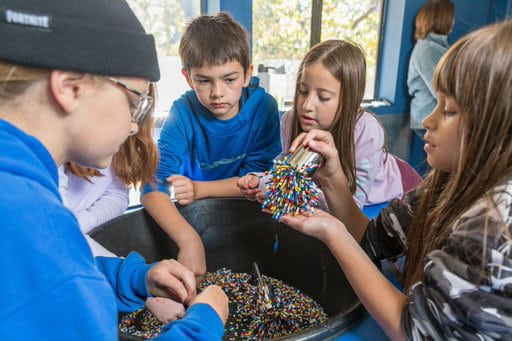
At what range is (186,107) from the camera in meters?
1.45

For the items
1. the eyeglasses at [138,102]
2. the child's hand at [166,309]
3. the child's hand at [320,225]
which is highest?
the eyeglasses at [138,102]

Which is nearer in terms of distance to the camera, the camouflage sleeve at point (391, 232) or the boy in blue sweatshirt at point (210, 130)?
the camouflage sleeve at point (391, 232)

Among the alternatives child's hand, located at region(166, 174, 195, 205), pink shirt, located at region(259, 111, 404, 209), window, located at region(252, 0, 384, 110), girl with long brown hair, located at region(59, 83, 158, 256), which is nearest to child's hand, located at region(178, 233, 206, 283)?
child's hand, located at region(166, 174, 195, 205)

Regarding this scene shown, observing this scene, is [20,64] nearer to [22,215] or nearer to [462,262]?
[22,215]

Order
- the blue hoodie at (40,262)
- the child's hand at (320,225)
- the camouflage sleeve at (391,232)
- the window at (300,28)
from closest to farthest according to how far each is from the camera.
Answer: the blue hoodie at (40,262) < the child's hand at (320,225) < the camouflage sleeve at (391,232) < the window at (300,28)

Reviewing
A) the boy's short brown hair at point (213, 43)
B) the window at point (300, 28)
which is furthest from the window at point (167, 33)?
the boy's short brown hair at point (213, 43)

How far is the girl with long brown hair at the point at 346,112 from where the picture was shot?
4.37ft

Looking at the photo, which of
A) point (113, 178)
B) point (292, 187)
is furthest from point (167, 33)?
point (292, 187)

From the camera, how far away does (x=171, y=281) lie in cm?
77

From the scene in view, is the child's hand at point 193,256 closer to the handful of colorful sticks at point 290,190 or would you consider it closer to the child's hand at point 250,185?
the child's hand at point 250,185

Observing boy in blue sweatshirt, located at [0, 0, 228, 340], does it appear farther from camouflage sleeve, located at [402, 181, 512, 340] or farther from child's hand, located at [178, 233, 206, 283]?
child's hand, located at [178, 233, 206, 283]

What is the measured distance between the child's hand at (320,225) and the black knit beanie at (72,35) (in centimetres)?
44

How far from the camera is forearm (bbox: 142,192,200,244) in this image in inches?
44.1

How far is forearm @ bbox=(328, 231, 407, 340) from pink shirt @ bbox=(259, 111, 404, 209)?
0.52 m
